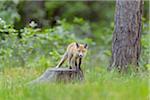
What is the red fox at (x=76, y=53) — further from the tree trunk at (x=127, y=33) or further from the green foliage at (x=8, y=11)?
the green foliage at (x=8, y=11)

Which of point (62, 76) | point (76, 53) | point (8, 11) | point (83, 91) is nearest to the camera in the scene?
point (83, 91)

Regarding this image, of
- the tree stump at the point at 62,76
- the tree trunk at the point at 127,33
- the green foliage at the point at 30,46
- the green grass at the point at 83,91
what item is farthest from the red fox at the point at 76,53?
the green foliage at the point at 30,46

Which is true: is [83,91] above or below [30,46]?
below

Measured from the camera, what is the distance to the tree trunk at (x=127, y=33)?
11289 millimetres

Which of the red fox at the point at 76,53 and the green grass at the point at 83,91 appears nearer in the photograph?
the green grass at the point at 83,91

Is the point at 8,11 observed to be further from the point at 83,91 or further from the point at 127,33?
the point at 83,91

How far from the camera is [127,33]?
11.3m

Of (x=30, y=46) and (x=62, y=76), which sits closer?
(x=62, y=76)

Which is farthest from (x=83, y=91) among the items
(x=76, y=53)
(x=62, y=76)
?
(x=76, y=53)

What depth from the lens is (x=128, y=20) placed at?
11312mm

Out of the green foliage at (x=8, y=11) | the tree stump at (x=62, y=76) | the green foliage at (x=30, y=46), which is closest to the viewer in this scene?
the tree stump at (x=62, y=76)

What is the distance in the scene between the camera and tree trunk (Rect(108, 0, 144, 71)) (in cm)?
1129

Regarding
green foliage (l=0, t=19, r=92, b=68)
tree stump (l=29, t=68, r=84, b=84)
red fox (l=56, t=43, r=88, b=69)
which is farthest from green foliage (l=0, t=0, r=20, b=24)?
tree stump (l=29, t=68, r=84, b=84)

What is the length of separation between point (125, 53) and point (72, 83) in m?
2.07
